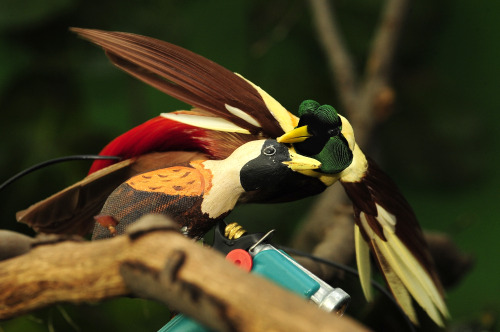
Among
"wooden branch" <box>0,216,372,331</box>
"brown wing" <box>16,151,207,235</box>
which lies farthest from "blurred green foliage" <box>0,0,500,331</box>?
"wooden branch" <box>0,216,372,331</box>

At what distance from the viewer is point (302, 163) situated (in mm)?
425

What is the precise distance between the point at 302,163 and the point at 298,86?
622 millimetres

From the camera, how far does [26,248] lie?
481 millimetres

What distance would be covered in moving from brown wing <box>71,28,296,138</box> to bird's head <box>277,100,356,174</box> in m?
0.02

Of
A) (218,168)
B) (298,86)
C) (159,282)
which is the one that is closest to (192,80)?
(218,168)

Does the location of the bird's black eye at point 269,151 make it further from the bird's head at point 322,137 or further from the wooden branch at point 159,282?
the wooden branch at point 159,282

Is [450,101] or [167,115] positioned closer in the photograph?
[167,115]

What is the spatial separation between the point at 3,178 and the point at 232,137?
22.5 inches

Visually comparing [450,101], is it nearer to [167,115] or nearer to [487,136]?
[487,136]

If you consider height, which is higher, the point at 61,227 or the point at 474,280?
the point at 61,227

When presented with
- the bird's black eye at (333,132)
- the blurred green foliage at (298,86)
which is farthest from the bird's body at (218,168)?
the blurred green foliage at (298,86)

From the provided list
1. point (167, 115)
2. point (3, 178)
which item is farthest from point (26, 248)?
point (3, 178)

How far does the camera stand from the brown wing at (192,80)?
44cm

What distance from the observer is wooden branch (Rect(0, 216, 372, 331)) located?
0.28 m
